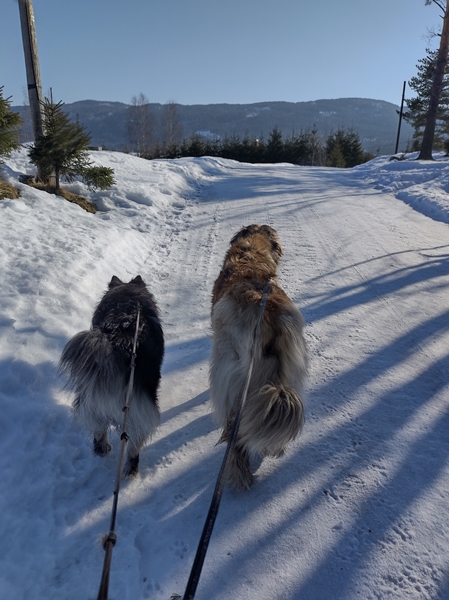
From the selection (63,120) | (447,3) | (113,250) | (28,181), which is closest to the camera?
(113,250)

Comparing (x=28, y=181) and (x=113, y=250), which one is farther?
(x=28, y=181)

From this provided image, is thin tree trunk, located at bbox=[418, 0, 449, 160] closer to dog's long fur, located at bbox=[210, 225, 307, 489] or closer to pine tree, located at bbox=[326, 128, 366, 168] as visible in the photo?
pine tree, located at bbox=[326, 128, 366, 168]

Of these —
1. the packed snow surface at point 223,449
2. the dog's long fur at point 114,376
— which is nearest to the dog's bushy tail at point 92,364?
the dog's long fur at point 114,376

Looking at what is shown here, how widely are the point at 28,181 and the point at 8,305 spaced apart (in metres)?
5.61

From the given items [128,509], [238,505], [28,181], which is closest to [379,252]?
[238,505]

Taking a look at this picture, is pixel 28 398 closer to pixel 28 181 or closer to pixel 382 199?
pixel 28 181

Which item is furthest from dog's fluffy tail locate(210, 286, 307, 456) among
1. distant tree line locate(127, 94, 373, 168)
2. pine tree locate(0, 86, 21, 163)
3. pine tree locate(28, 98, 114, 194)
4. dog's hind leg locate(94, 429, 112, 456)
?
distant tree line locate(127, 94, 373, 168)

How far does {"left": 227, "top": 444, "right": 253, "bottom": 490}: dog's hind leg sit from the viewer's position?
2.71 m

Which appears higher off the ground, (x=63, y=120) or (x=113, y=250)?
(x=63, y=120)

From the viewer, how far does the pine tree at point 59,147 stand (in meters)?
8.05

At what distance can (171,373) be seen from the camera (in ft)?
13.6

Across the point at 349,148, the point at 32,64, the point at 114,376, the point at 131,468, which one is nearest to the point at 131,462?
the point at 131,468

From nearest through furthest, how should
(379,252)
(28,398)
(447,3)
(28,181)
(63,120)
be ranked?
(28,398)
(379,252)
(63,120)
(28,181)
(447,3)

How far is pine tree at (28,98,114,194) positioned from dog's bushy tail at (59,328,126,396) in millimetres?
7028
